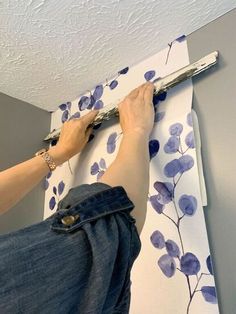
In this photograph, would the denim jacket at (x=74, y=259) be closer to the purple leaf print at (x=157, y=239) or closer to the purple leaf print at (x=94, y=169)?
the purple leaf print at (x=157, y=239)

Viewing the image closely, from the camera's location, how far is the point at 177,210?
1.90 ft

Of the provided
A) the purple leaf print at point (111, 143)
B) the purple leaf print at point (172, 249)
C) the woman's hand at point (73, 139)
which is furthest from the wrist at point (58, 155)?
the purple leaf print at point (172, 249)

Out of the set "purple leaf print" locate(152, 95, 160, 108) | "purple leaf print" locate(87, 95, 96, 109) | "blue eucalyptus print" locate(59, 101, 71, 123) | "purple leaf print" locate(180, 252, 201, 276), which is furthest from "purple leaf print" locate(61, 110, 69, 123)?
"purple leaf print" locate(180, 252, 201, 276)

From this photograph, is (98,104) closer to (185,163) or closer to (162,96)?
(162,96)

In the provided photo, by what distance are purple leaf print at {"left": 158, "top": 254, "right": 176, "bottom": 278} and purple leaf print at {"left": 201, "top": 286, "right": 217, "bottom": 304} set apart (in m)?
0.06

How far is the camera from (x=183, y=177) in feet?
1.92

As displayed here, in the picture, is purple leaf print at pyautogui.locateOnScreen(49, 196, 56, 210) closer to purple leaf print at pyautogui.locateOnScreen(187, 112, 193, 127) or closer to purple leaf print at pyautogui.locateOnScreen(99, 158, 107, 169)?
purple leaf print at pyautogui.locateOnScreen(99, 158, 107, 169)

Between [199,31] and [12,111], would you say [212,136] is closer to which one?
[199,31]

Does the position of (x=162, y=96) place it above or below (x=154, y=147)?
above

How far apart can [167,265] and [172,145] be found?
0.23 metres

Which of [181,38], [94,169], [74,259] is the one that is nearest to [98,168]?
[94,169]

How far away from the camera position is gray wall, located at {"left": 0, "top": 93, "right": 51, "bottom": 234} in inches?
33.1

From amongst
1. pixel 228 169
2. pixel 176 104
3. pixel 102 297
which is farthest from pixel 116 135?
pixel 102 297

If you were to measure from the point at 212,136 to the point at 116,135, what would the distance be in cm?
24
